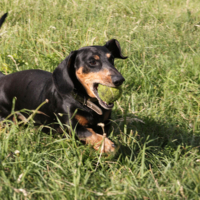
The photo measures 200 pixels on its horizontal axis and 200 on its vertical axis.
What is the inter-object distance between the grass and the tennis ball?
16.5 inches

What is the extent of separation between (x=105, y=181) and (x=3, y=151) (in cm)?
85

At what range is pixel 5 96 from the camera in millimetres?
3379

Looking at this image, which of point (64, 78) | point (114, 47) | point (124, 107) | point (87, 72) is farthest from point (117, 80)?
point (124, 107)

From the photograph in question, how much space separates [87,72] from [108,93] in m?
0.37

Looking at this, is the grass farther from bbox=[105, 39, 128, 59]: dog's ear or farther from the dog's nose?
bbox=[105, 39, 128, 59]: dog's ear

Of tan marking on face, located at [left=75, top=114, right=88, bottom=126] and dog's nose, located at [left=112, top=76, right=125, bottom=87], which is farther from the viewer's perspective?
tan marking on face, located at [left=75, top=114, right=88, bottom=126]

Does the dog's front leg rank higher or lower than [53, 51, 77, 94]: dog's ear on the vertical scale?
lower

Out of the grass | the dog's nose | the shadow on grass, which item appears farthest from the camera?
the shadow on grass

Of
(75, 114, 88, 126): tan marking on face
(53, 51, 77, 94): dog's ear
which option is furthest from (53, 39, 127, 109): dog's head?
(75, 114, 88, 126): tan marking on face

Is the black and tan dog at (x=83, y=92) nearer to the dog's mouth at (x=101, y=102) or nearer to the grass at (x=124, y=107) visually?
the dog's mouth at (x=101, y=102)

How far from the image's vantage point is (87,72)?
108 inches

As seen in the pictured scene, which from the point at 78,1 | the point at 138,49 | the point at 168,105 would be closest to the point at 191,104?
the point at 168,105

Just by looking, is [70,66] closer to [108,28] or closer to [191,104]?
[191,104]

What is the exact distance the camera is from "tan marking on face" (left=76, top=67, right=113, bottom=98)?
101 inches
